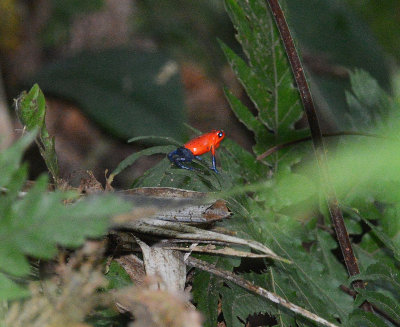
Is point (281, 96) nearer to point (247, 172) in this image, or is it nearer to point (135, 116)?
point (247, 172)

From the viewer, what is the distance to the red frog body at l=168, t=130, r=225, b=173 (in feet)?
3.14

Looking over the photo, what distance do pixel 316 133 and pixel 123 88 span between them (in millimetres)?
Answer: 1689

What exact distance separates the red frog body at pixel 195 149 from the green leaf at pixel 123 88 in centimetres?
123

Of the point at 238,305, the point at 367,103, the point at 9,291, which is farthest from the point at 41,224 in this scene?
the point at 367,103

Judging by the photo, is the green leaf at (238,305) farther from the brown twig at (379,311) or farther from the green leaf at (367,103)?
the green leaf at (367,103)

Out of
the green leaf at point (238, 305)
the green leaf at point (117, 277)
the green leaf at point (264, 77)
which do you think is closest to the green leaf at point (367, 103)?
the green leaf at point (264, 77)

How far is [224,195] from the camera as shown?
0.85m

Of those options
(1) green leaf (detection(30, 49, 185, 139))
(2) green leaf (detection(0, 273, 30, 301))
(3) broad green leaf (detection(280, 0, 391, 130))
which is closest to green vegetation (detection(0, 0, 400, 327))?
(2) green leaf (detection(0, 273, 30, 301))

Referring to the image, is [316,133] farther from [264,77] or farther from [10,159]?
[10,159]

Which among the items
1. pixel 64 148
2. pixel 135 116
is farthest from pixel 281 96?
pixel 64 148

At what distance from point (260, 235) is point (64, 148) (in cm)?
208

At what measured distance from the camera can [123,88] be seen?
8.26 ft

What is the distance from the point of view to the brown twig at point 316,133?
0.94 meters

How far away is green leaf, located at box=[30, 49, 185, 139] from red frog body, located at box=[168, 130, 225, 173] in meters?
1.23
